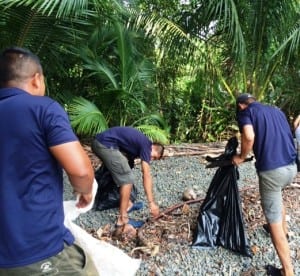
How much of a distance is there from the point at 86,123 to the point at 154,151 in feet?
9.00

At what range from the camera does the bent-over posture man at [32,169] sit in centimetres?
162

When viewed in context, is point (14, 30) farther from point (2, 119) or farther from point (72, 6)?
point (2, 119)

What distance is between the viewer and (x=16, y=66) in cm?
175

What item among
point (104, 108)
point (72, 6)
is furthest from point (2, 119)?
point (104, 108)

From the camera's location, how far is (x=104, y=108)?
8.25 m

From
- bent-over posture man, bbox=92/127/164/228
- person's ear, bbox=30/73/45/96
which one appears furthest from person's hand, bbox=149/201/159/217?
person's ear, bbox=30/73/45/96

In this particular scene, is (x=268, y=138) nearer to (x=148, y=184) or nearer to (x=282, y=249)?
(x=282, y=249)

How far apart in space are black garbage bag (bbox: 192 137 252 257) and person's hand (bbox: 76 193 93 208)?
83.6 inches

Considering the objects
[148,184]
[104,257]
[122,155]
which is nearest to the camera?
[104,257]

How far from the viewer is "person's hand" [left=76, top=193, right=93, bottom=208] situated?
6.24 feet

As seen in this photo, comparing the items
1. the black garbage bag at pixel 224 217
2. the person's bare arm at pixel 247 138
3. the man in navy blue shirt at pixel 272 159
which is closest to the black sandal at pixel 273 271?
the man in navy blue shirt at pixel 272 159

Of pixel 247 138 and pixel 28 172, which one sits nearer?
pixel 28 172

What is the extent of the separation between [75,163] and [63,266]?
466mm

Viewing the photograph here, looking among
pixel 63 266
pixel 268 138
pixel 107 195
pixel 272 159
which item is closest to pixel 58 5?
pixel 107 195
